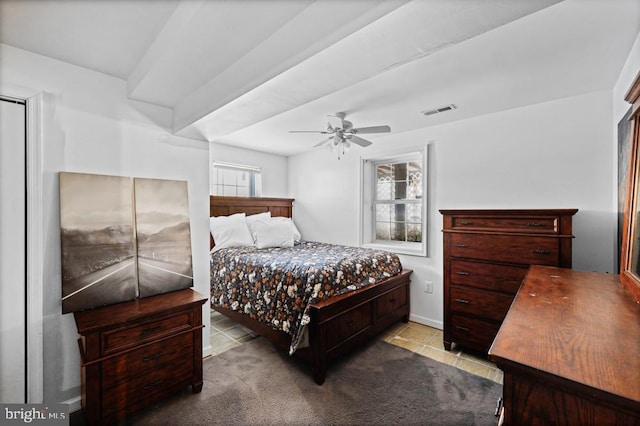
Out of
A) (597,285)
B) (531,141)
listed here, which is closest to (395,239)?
(531,141)

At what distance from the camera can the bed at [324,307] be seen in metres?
2.29

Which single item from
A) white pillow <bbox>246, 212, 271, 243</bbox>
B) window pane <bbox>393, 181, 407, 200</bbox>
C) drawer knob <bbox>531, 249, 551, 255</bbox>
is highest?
window pane <bbox>393, 181, 407, 200</bbox>

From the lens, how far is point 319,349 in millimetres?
2252

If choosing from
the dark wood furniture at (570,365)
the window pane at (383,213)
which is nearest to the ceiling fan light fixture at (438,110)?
the window pane at (383,213)

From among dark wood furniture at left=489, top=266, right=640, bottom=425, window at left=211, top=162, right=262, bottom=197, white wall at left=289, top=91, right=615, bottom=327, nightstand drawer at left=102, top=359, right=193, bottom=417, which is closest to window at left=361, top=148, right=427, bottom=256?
white wall at left=289, top=91, right=615, bottom=327

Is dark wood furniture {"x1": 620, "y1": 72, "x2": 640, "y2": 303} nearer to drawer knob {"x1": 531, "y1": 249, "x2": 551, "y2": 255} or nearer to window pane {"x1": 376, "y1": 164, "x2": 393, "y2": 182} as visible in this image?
drawer knob {"x1": 531, "y1": 249, "x2": 551, "y2": 255}

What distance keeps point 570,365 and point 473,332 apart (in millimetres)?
2192

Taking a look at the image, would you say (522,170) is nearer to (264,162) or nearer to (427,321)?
(427,321)

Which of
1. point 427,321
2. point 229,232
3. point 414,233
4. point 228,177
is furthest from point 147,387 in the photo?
point 414,233

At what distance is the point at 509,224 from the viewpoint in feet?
8.05

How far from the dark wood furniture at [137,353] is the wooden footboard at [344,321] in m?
0.82

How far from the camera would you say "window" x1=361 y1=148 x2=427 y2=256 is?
12.3 feet

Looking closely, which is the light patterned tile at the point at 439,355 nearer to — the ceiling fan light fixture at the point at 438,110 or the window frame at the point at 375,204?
the window frame at the point at 375,204

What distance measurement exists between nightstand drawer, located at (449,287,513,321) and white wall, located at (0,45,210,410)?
288cm
